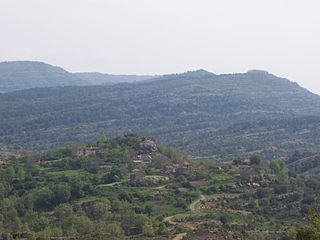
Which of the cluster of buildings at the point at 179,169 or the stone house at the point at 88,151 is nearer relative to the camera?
the cluster of buildings at the point at 179,169

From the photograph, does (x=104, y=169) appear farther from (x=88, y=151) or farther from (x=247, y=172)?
(x=247, y=172)

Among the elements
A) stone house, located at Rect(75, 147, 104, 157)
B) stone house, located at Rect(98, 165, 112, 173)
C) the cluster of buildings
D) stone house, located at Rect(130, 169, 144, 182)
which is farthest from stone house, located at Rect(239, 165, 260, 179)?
stone house, located at Rect(75, 147, 104, 157)

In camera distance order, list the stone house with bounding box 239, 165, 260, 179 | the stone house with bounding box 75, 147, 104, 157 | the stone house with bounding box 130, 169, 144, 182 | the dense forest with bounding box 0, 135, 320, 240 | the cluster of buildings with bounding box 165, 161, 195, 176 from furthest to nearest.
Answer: the stone house with bounding box 75, 147, 104, 157 < the cluster of buildings with bounding box 165, 161, 195, 176 < the stone house with bounding box 239, 165, 260, 179 < the stone house with bounding box 130, 169, 144, 182 < the dense forest with bounding box 0, 135, 320, 240

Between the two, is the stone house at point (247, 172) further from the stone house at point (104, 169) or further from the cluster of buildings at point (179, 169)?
the stone house at point (104, 169)

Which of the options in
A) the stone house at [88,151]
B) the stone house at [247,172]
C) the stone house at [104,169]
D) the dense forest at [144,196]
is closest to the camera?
the dense forest at [144,196]

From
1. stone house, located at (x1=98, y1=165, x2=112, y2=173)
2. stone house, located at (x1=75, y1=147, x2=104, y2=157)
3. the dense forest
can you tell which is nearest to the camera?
the dense forest

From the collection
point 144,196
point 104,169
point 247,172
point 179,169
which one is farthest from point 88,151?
point 247,172

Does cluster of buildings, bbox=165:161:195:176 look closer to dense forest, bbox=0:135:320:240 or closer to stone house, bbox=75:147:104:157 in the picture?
dense forest, bbox=0:135:320:240

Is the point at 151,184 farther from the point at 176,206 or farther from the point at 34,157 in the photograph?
the point at 34,157

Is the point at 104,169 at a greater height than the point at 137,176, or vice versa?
the point at 137,176

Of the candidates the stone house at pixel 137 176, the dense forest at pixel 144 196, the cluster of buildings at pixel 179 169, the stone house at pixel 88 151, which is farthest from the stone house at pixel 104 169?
the cluster of buildings at pixel 179 169

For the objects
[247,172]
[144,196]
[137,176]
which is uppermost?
[247,172]

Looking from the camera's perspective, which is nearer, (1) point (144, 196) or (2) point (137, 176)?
(1) point (144, 196)

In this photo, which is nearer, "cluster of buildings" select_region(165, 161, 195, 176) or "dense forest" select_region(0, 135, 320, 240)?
"dense forest" select_region(0, 135, 320, 240)
